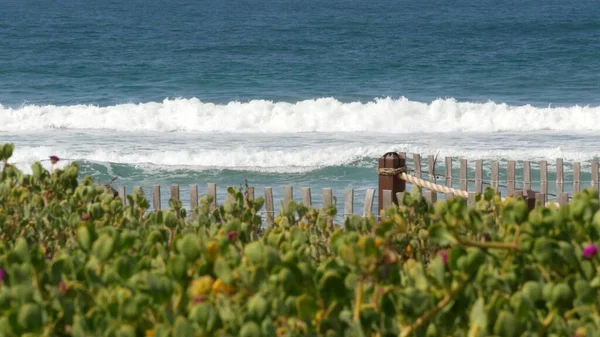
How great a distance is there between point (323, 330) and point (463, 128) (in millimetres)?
21445

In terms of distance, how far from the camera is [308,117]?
2406cm

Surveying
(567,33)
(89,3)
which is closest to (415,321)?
(567,33)

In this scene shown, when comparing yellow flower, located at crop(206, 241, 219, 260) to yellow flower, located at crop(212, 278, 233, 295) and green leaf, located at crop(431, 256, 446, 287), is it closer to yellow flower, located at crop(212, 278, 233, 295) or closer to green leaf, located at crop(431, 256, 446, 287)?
yellow flower, located at crop(212, 278, 233, 295)

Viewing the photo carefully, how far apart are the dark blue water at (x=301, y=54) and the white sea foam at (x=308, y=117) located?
2888 mm

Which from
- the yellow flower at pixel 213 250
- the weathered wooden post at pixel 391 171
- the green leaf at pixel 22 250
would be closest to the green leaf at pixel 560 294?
the yellow flower at pixel 213 250

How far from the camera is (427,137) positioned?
2125 centimetres

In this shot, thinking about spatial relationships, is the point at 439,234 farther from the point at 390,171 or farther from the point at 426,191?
the point at 426,191

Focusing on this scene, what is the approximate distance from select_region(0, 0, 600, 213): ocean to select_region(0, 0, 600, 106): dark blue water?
4.6 inches

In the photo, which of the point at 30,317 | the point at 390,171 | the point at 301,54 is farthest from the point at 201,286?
the point at 301,54

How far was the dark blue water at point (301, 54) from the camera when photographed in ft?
100

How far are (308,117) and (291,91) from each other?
6.18 m

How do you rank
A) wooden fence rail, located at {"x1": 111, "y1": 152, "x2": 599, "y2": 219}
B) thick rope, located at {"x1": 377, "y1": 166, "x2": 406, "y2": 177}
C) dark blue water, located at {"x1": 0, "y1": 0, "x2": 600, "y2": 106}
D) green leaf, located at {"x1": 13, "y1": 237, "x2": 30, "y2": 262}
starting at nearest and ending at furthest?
green leaf, located at {"x1": 13, "y1": 237, "x2": 30, "y2": 262} < wooden fence rail, located at {"x1": 111, "y1": 152, "x2": 599, "y2": 219} < thick rope, located at {"x1": 377, "y1": 166, "x2": 406, "y2": 177} < dark blue water, located at {"x1": 0, "y1": 0, "x2": 600, "y2": 106}

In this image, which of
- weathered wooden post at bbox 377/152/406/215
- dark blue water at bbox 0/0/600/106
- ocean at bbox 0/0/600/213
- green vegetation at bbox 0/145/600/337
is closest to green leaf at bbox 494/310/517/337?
green vegetation at bbox 0/145/600/337

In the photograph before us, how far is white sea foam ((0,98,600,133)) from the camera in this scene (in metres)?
23.1
